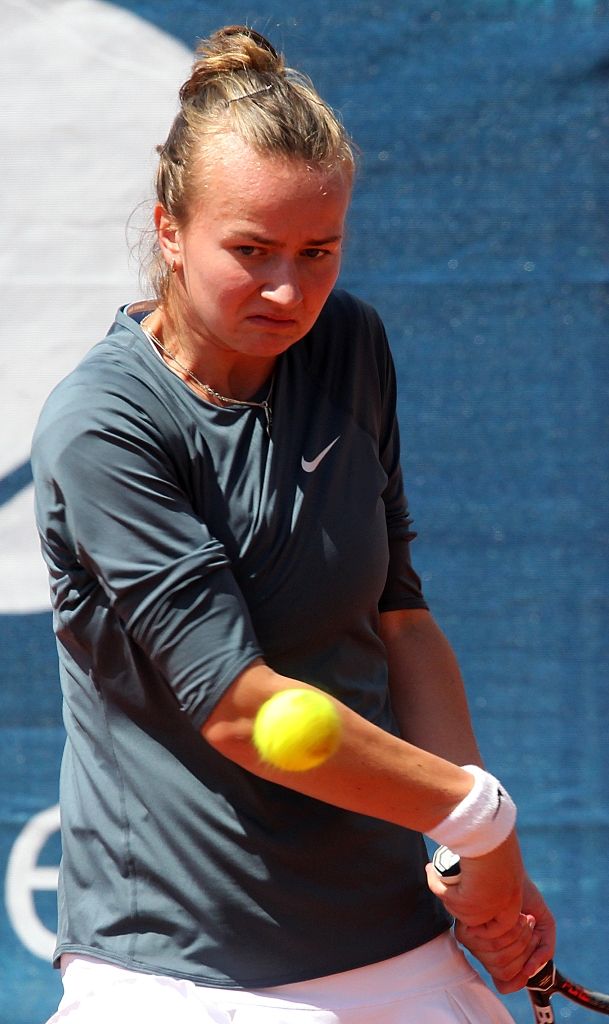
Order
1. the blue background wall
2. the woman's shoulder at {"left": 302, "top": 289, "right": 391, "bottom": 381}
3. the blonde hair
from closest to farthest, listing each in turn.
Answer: the blonde hair → the woman's shoulder at {"left": 302, "top": 289, "right": 391, "bottom": 381} → the blue background wall

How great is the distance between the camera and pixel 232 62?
1369mm

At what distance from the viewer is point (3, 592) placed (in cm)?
236

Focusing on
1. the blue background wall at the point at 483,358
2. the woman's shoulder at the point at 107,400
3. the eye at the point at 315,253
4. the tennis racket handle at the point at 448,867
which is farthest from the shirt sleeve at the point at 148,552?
the blue background wall at the point at 483,358

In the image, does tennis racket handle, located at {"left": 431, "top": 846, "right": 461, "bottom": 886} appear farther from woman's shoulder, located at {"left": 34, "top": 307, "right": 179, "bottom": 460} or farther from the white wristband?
woman's shoulder, located at {"left": 34, "top": 307, "right": 179, "bottom": 460}

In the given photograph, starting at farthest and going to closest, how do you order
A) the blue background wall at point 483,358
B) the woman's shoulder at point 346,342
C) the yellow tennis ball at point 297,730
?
the blue background wall at point 483,358, the woman's shoulder at point 346,342, the yellow tennis ball at point 297,730

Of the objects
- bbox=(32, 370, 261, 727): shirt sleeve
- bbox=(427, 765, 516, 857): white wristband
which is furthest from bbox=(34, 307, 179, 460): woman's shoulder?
bbox=(427, 765, 516, 857): white wristband

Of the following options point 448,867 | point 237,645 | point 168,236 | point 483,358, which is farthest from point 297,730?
point 483,358

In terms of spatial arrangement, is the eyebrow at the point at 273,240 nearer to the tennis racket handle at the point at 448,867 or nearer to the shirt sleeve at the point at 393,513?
the shirt sleeve at the point at 393,513

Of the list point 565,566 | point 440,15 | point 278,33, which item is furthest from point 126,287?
point 565,566

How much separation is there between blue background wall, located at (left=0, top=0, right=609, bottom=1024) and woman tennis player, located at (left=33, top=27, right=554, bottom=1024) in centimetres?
94

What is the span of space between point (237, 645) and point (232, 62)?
25.1 inches

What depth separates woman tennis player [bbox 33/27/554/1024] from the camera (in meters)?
1.21

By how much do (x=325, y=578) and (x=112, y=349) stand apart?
33cm

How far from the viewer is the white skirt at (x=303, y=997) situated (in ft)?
4.16
